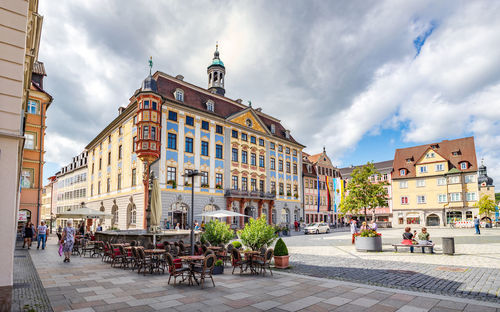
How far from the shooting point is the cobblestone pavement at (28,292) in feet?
23.2

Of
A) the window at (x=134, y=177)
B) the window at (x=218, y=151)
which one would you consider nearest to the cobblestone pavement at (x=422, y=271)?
the window at (x=134, y=177)

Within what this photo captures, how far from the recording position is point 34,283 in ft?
31.8

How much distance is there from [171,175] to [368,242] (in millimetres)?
20091

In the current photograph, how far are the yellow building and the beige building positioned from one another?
6139 cm

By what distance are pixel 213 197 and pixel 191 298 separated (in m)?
27.2

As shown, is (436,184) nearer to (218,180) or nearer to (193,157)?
(218,180)

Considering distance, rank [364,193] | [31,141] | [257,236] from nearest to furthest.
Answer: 1. [257,236]
2. [364,193]
3. [31,141]

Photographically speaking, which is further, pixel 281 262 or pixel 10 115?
pixel 281 262

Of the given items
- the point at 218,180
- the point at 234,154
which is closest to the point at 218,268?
the point at 218,180

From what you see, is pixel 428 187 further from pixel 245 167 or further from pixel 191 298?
pixel 191 298

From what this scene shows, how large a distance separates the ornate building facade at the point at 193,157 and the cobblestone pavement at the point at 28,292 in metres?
18.4

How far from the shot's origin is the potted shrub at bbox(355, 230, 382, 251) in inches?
691

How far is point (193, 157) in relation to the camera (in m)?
33.6

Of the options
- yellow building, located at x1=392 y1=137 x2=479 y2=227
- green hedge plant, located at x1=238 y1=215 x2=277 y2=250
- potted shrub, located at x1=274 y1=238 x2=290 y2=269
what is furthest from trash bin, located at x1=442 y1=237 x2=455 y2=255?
yellow building, located at x1=392 y1=137 x2=479 y2=227
